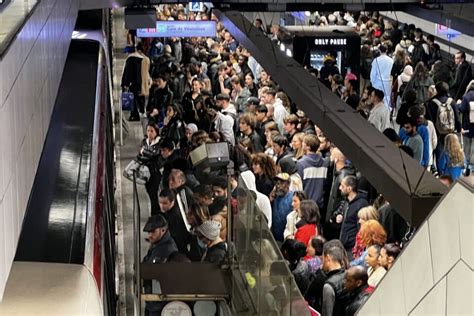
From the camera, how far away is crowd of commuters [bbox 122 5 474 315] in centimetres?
798

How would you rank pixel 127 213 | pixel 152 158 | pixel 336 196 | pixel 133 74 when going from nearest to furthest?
pixel 336 196, pixel 152 158, pixel 127 213, pixel 133 74

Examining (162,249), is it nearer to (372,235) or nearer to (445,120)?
(372,235)

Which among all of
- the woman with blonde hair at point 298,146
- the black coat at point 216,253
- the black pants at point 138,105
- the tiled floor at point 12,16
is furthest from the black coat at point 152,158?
the tiled floor at point 12,16

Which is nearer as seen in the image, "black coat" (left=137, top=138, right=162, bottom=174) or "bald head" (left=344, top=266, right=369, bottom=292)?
"bald head" (left=344, top=266, right=369, bottom=292)

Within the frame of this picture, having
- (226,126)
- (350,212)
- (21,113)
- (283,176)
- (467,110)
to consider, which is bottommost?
(226,126)

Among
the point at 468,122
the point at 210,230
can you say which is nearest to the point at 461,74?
the point at 468,122

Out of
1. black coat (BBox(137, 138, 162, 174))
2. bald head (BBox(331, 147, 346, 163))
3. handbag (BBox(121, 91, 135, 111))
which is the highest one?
bald head (BBox(331, 147, 346, 163))

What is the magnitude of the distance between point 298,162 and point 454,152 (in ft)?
6.17

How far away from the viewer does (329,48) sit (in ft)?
65.2

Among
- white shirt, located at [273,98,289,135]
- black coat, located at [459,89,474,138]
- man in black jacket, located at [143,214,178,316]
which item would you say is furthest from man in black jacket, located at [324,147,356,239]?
white shirt, located at [273,98,289,135]

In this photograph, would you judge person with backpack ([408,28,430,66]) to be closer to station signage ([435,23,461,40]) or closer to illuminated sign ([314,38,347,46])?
illuminated sign ([314,38,347,46])

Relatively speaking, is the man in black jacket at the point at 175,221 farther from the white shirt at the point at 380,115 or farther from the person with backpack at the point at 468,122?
the person with backpack at the point at 468,122

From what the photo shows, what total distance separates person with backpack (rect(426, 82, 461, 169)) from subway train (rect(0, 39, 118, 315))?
5748mm

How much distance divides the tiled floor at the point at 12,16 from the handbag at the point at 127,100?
549 inches
